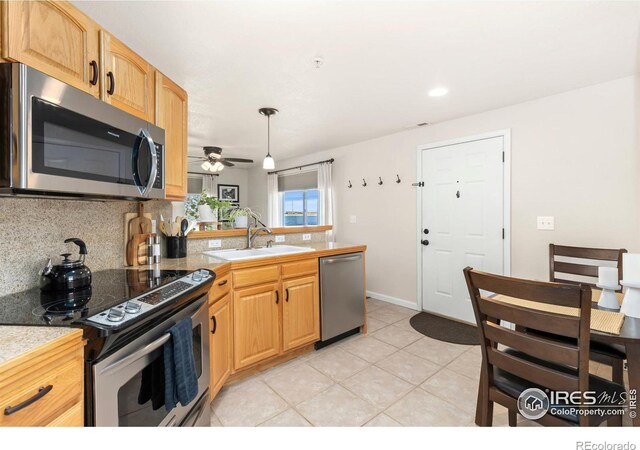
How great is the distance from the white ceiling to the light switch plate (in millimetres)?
1117

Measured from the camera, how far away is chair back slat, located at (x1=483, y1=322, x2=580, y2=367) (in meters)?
1.16

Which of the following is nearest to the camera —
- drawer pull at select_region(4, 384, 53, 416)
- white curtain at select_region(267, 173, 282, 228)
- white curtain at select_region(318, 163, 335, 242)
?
drawer pull at select_region(4, 384, 53, 416)

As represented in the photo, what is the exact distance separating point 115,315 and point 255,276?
1171 mm

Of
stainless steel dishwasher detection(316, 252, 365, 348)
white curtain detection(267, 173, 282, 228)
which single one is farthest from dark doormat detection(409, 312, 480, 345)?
white curtain detection(267, 173, 282, 228)

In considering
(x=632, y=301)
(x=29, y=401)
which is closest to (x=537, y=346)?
(x=632, y=301)

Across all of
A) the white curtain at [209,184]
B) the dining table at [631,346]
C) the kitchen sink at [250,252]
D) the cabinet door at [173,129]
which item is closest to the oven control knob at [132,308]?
the cabinet door at [173,129]

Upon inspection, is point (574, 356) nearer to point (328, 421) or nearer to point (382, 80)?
point (328, 421)

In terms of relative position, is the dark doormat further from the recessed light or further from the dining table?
the recessed light

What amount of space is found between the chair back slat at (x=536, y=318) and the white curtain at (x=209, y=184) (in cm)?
648

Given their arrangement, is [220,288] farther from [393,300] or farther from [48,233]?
[393,300]

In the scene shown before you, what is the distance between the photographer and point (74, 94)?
113cm

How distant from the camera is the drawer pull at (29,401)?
72cm

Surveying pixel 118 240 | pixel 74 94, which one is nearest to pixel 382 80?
pixel 74 94
